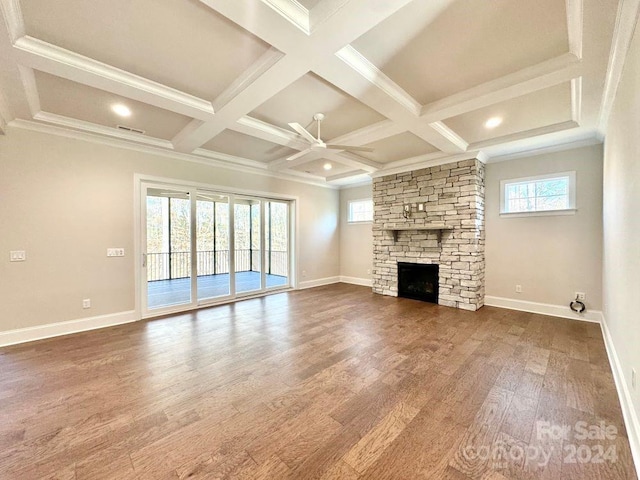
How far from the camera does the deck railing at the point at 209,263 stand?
18.1ft

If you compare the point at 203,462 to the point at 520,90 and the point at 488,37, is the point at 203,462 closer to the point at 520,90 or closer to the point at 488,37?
the point at 488,37

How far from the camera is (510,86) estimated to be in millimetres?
2684

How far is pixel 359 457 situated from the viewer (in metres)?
1.62

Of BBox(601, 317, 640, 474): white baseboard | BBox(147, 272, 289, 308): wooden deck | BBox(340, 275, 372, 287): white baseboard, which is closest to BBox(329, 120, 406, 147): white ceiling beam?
BBox(601, 317, 640, 474): white baseboard

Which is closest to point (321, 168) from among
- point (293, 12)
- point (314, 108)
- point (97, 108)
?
point (314, 108)

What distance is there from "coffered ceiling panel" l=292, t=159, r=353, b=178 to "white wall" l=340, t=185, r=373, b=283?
1114mm

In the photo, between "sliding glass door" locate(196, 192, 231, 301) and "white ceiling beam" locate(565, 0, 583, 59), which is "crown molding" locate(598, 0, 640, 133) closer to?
"white ceiling beam" locate(565, 0, 583, 59)

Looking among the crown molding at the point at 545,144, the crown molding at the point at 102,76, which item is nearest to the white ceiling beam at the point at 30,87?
the crown molding at the point at 102,76

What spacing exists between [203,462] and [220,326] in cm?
254

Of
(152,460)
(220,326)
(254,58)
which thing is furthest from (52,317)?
(254,58)

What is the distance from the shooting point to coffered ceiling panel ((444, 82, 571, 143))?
303 cm

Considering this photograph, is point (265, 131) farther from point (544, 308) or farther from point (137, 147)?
point (544, 308)

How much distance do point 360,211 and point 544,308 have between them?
4.53 meters

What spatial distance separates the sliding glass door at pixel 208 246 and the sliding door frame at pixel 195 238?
21mm
